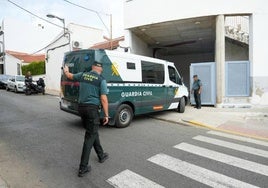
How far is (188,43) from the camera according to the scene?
18.4m

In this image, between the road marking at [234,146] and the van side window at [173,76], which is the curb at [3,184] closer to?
the road marking at [234,146]

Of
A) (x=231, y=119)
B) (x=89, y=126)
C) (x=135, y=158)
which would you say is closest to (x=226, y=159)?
(x=135, y=158)

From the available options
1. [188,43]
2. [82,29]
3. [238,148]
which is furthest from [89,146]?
[82,29]

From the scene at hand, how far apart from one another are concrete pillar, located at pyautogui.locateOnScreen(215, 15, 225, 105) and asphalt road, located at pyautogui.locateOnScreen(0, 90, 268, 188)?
15.9 feet

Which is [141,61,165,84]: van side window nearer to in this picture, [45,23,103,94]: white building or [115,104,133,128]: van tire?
[115,104,133,128]: van tire

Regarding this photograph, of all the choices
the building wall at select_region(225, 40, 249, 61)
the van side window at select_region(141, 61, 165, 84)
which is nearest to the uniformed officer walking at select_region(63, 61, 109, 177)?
the van side window at select_region(141, 61, 165, 84)

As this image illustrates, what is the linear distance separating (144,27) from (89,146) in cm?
1074

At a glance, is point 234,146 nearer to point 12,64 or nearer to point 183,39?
point 183,39

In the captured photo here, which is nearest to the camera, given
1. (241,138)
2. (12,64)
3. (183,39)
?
(241,138)

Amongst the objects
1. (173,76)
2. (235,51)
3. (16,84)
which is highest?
(235,51)

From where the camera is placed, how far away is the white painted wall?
34.7 m

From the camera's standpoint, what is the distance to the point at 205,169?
4469 mm

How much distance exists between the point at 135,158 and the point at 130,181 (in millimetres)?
1038

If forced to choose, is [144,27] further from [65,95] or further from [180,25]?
[65,95]
